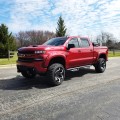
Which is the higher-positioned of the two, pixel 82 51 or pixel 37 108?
pixel 82 51

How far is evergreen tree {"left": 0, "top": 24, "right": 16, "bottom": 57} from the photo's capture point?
3397cm

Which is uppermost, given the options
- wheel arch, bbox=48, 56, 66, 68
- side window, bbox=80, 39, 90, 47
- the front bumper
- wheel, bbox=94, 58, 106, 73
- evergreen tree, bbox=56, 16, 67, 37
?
evergreen tree, bbox=56, 16, 67, 37

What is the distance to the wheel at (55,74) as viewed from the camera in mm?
7730

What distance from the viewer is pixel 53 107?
5352 mm

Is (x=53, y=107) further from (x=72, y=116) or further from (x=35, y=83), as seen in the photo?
(x=35, y=83)

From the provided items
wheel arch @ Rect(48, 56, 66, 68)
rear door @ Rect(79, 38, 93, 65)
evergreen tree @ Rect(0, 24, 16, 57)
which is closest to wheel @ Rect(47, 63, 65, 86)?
wheel arch @ Rect(48, 56, 66, 68)

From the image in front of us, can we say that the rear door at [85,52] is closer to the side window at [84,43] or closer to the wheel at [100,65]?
the side window at [84,43]

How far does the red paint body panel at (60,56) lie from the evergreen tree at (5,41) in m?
25.6

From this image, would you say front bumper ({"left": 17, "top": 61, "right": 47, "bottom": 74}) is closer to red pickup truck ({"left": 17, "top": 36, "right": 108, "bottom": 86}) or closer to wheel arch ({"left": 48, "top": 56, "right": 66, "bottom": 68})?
red pickup truck ({"left": 17, "top": 36, "right": 108, "bottom": 86})

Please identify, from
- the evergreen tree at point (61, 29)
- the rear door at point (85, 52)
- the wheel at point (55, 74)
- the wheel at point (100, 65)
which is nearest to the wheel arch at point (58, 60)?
the wheel at point (55, 74)

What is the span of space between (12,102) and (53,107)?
1208mm

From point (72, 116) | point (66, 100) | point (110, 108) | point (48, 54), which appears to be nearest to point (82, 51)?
point (48, 54)

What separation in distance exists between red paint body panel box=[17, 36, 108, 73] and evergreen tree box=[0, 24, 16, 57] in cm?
2559

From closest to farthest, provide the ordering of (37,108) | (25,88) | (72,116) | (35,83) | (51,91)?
(72,116), (37,108), (51,91), (25,88), (35,83)
